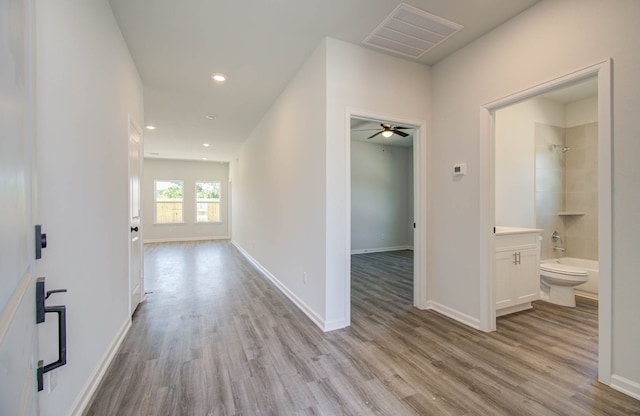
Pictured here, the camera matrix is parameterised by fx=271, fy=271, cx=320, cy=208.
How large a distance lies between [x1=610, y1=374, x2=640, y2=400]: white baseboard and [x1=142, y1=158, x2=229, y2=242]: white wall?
33.6ft

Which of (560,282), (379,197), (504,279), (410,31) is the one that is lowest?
(560,282)

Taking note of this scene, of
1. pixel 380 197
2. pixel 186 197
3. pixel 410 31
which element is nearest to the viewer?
pixel 410 31

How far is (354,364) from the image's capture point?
211cm

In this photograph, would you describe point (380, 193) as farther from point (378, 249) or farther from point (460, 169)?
point (460, 169)

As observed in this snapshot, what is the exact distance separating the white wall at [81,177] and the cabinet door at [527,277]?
3.96 m

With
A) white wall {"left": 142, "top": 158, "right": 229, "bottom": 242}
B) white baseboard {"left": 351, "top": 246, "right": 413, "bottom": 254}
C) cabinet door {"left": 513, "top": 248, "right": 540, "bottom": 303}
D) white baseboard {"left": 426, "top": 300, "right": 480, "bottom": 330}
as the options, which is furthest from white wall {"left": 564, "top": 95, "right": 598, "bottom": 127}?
white wall {"left": 142, "top": 158, "right": 229, "bottom": 242}

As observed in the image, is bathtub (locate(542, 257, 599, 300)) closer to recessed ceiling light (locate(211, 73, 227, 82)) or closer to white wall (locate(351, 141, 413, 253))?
white wall (locate(351, 141, 413, 253))

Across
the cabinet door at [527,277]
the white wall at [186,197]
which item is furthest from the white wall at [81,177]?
the white wall at [186,197]

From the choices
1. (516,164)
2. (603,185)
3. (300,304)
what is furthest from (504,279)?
(300,304)

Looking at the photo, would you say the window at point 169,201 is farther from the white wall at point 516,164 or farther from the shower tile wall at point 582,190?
the shower tile wall at point 582,190

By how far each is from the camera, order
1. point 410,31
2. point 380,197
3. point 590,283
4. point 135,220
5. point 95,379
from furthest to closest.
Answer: point 380,197 → point 590,283 → point 135,220 → point 410,31 → point 95,379

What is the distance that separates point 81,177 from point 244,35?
1932mm

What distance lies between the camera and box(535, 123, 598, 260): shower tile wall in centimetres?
408

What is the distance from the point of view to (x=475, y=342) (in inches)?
96.4
